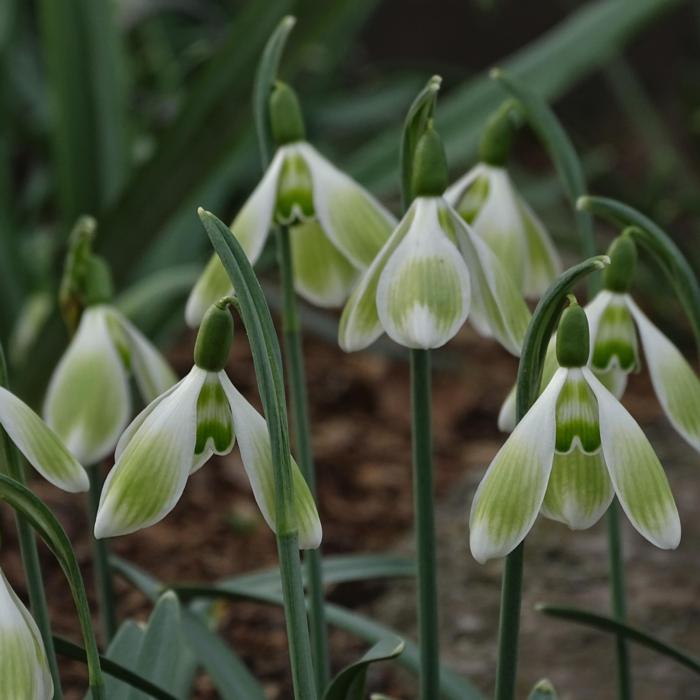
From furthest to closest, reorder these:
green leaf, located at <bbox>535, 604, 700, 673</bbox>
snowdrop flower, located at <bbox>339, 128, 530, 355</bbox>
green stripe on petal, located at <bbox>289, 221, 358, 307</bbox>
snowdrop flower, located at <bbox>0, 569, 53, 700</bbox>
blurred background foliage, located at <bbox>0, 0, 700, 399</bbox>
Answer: blurred background foliage, located at <bbox>0, 0, 700, 399</bbox> < green stripe on petal, located at <bbox>289, 221, 358, 307</bbox> < green leaf, located at <bbox>535, 604, 700, 673</bbox> < snowdrop flower, located at <bbox>339, 128, 530, 355</bbox> < snowdrop flower, located at <bbox>0, 569, 53, 700</bbox>

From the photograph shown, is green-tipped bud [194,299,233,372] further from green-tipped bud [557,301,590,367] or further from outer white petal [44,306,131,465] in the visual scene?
outer white petal [44,306,131,465]

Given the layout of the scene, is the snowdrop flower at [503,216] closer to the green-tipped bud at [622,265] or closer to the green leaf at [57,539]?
the green-tipped bud at [622,265]

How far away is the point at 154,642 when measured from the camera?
895mm

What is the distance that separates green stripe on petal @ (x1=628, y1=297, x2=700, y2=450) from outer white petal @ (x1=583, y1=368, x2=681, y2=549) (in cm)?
13

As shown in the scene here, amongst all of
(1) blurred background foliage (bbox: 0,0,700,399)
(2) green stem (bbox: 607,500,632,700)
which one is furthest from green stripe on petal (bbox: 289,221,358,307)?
(1) blurred background foliage (bbox: 0,0,700,399)

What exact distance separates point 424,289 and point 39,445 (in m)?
0.23

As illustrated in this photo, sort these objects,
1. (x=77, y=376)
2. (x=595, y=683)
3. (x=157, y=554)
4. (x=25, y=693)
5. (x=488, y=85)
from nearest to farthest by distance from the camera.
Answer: (x=25, y=693)
(x=77, y=376)
(x=595, y=683)
(x=157, y=554)
(x=488, y=85)

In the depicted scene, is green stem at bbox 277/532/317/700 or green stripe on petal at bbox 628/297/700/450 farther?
green stripe on petal at bbox 628/297/700/450

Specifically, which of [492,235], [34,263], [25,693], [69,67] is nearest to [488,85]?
[69,67]

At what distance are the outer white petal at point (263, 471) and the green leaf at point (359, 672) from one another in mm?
93

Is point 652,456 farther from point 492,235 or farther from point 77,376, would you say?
point 77,376

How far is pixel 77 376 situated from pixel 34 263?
1.51 meters

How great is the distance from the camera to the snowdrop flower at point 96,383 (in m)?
1.03

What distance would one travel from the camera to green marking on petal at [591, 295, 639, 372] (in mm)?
861
